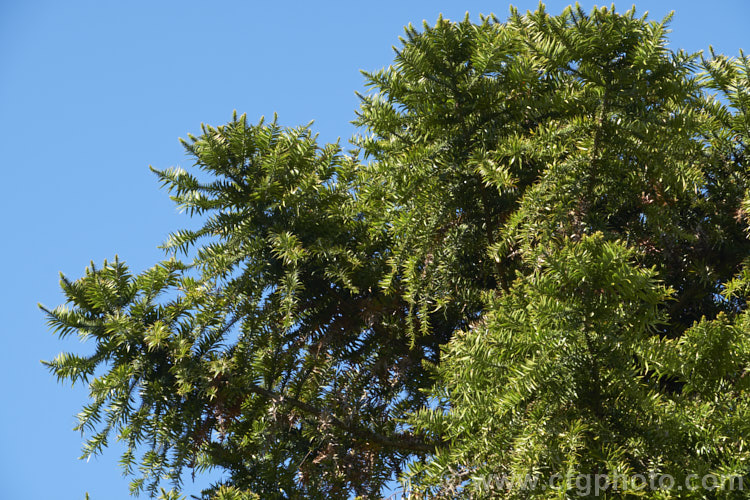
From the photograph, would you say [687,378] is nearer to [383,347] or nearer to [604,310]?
[604,310]

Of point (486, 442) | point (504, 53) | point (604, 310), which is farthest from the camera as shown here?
point (504, 53)

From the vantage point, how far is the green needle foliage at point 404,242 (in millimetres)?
3229

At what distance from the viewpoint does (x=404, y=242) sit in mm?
3523

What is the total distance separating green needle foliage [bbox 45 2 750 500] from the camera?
10.6 feet

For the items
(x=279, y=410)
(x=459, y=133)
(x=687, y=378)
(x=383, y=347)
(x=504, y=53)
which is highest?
(x=504, y=53)

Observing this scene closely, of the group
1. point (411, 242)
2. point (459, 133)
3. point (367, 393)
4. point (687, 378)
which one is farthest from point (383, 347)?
point (687, 378)

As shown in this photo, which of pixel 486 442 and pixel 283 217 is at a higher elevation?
pixel 283 217

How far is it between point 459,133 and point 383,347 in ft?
3.54

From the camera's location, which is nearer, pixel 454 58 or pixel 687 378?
pixel 687 378

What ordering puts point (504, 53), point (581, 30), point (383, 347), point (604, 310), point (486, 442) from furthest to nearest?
point (383, 347) < point (504, 53) < point (581, 30) < point (486, 442) < point (604, 310)

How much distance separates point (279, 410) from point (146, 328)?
685mm

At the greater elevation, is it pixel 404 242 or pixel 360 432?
pixel 404 242

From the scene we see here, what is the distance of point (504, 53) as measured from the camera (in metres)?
3.53

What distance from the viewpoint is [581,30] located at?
10.4 feet
